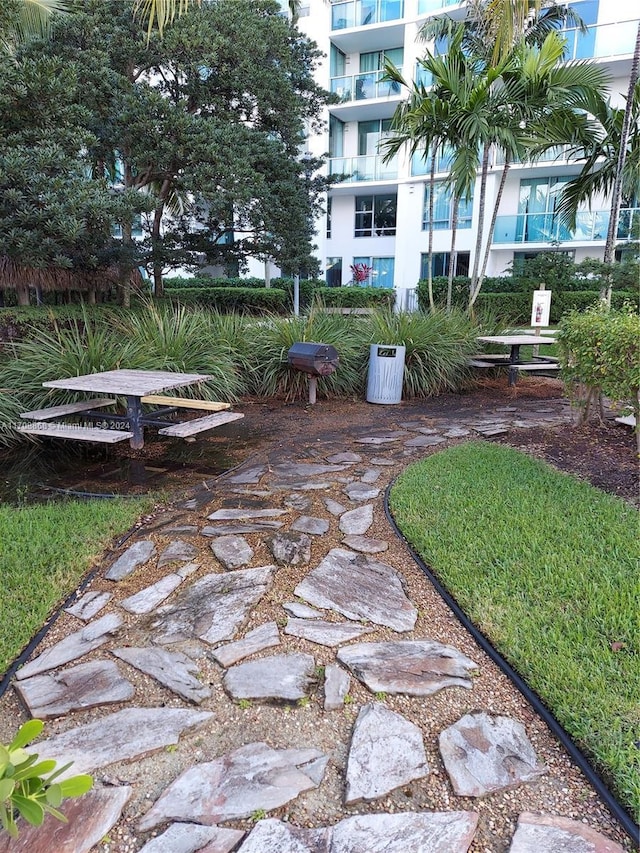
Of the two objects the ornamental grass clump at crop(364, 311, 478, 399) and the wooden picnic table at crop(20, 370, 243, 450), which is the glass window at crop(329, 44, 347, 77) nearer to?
the ornamental grass clump at crop(364, 311, 478, 399)

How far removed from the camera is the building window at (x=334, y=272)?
24016 millimetres

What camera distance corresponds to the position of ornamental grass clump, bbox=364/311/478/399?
24.7 ft

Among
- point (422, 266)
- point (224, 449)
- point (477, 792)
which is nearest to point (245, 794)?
point (477, 792)

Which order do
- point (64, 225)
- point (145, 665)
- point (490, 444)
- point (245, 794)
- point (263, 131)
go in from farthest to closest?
point (263, 131)
point (64, 225)
point (490, 444)
point (145, 665)
point (245, 794)

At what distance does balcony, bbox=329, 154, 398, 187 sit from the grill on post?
17.4 metres

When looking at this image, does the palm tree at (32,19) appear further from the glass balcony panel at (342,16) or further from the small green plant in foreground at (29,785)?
the glass balcony panel at (342,16)

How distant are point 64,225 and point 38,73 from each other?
5.80 ft

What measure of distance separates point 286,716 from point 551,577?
55.3 inches

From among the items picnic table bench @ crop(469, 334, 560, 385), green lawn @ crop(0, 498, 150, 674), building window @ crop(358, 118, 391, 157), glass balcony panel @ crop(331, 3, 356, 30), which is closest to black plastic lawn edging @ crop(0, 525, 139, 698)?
green lawn @ crop(0, 498, 150, 674)

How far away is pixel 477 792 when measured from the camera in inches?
63.8

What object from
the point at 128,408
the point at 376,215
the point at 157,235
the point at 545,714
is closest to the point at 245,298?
the point at 157,235

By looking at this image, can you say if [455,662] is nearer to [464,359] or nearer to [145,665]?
[145,665]

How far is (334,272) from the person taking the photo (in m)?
24.2

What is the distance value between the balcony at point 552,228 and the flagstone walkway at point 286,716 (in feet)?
61.2
